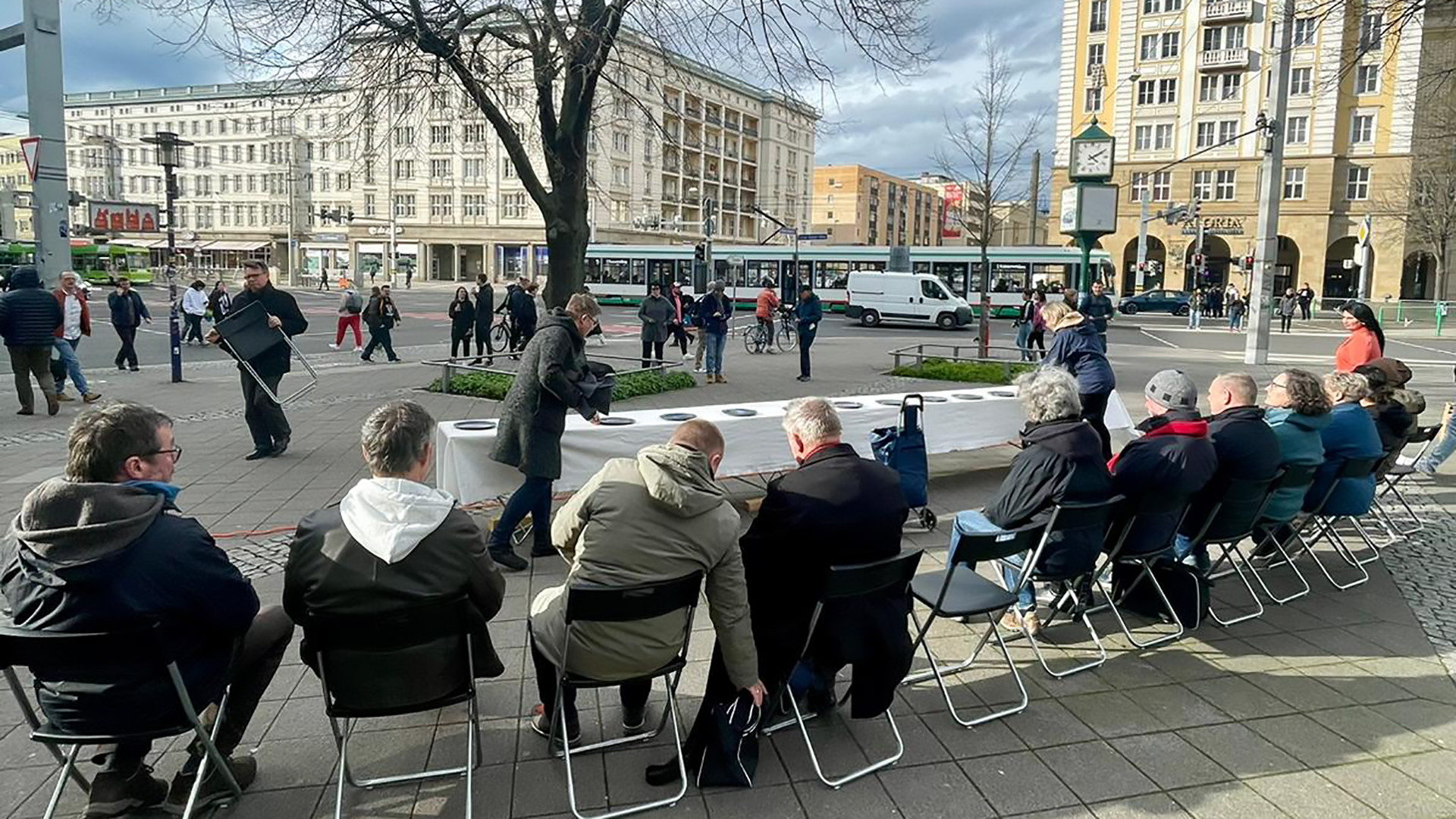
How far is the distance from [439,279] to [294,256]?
12.2 meters

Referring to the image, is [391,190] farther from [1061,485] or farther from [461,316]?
[1061,485]

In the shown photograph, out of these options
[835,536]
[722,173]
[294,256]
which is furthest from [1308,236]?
[294,256]

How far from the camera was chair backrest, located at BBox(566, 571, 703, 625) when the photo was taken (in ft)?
9.18

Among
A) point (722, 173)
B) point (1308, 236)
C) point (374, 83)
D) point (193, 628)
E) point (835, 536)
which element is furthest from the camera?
point (722, 173)

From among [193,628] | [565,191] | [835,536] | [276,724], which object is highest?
[565,191]

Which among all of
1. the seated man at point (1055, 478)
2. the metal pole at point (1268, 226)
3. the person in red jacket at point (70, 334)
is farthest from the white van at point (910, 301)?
the seated man at point (1055, 478)

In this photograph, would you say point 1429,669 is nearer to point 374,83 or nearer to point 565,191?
point 565,191

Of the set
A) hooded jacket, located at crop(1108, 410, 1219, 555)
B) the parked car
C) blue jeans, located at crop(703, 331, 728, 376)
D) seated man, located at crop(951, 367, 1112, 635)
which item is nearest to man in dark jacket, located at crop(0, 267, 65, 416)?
blue jeans, located at crop(703, 331, 728, 376)

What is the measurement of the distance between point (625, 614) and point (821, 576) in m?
0.72

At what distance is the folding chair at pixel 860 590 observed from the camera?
3.02 meters

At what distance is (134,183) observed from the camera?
93.2 metres

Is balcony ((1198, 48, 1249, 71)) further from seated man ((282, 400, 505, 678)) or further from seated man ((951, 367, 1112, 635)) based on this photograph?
seated man ((282, 400, 505, 678))

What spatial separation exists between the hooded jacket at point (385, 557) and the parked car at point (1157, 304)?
1910 inches

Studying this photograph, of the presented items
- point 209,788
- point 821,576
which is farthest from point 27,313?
point 821,576
